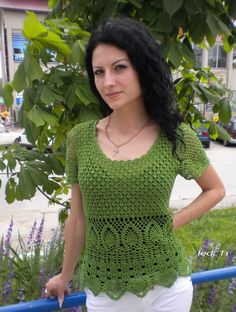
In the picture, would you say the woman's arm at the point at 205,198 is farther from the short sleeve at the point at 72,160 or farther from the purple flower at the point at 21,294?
the purple flower at the point at 21,294

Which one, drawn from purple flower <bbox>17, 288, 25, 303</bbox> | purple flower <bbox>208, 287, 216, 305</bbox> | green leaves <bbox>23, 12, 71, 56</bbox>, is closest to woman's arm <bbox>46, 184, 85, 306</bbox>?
green leaves <bbox>23, 12, 71, 56</bbox>

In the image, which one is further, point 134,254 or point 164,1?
point 164,1

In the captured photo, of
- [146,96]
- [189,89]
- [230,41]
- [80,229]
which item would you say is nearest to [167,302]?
[80,229]

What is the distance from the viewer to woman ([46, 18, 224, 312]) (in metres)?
1.18

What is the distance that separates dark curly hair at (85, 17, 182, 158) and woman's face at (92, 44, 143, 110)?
18mm

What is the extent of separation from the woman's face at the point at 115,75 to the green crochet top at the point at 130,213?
0.17 m

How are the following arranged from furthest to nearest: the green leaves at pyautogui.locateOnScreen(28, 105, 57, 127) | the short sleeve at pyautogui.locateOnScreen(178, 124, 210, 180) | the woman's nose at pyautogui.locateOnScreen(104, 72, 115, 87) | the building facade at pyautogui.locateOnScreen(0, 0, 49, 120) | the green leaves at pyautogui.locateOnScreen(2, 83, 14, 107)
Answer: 1. the building facade at pyautogui.locateOnScreen(0, 0, 49, 120)
2. the green leaves at pyautogui.locateOnScreen(2, 83, 14, 107)
3. the green leaves at pyautogui.locateOnScreen(28, 105, 57, 127)
4. the short sleeve at pyautogui.locateOnScreen(178, 124, 210, 180)
5. the woman's nose at pyautogui.locateOnScreen(104, 72, 115, 87)

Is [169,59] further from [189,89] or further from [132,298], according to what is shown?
[132,298]

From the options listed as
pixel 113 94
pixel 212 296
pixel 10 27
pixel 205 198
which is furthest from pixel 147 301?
pixel 10 27

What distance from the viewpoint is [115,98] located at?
1188mm

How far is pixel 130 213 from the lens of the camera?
1200 mm

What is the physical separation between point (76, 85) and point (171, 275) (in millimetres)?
800

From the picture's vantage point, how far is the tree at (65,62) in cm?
142

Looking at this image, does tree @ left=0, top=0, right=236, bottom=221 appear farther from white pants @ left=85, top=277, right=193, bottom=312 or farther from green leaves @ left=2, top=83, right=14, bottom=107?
white pants @ left=85, top=277, right=193, bottom=312
